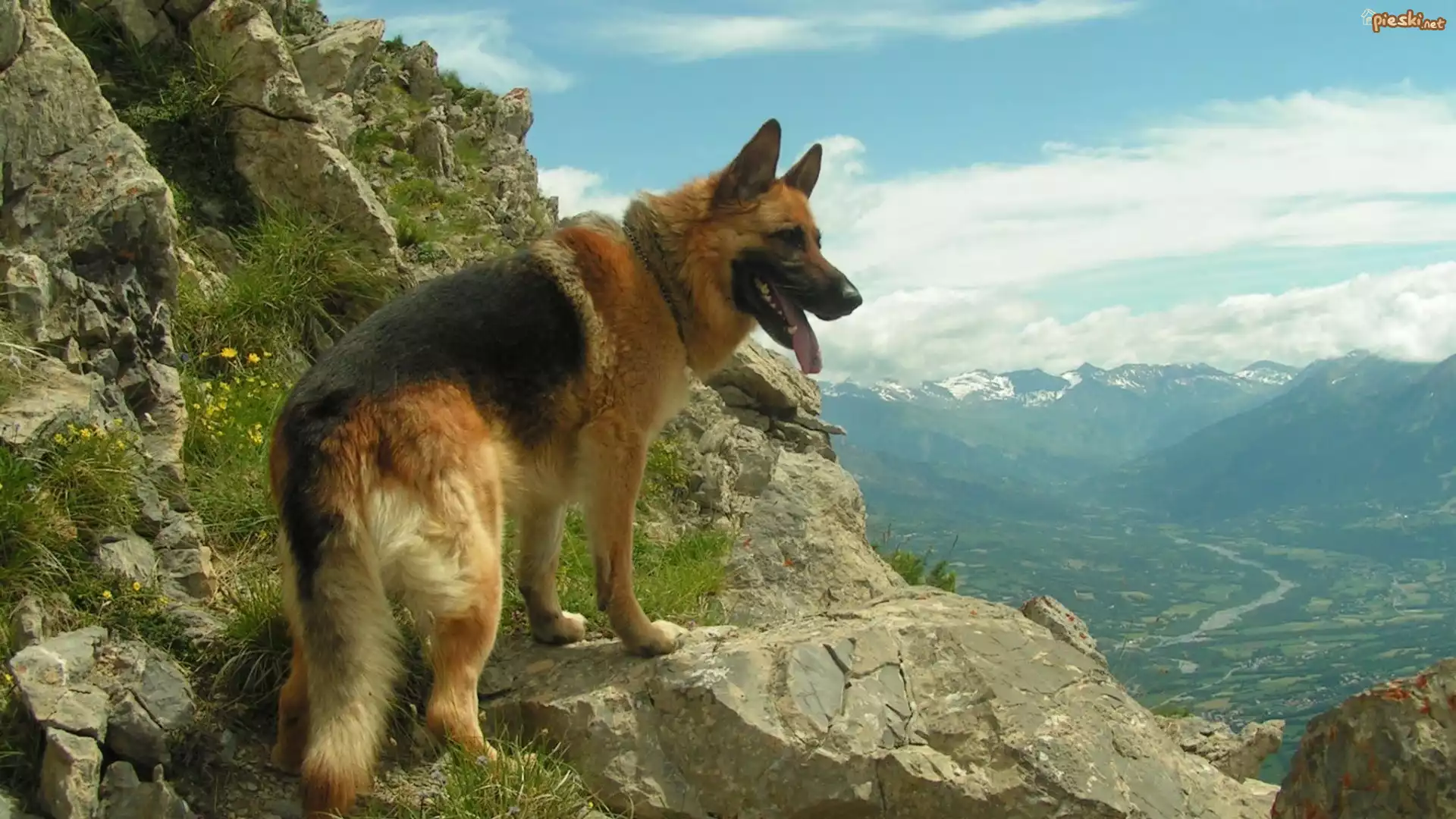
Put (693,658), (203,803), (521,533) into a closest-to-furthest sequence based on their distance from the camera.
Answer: (203,803) < (693,658) < (521,533)

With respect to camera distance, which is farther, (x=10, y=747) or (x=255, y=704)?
(x=255, y=704)

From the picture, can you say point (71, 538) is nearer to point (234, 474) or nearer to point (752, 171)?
point (234, 474)

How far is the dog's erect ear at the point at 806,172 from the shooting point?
6844 millimetres

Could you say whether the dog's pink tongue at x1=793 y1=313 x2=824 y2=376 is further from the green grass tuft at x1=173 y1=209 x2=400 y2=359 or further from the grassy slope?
the green grass tuft at x1=173 y1=209 x2=400 y2=359

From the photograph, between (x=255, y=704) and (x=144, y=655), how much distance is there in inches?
25.8

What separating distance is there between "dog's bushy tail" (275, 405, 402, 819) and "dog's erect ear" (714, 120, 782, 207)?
2.92m

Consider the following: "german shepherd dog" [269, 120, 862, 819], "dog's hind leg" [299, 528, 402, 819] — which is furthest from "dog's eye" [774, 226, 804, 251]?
"dog's hind leg" [299, 528, 402, 819]

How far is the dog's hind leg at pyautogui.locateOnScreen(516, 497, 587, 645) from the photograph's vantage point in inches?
251

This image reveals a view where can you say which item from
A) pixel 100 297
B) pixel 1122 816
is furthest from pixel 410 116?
pixel 1122 816

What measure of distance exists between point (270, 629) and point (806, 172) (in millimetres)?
4395

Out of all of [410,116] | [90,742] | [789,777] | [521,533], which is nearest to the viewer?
[90,742]

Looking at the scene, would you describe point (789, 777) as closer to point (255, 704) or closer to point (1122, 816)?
point (1122, 816)

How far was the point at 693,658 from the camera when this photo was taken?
18.9ft

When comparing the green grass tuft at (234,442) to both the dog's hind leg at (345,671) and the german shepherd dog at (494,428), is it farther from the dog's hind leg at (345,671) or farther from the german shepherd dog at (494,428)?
the dog's hind leg at (345,671)
